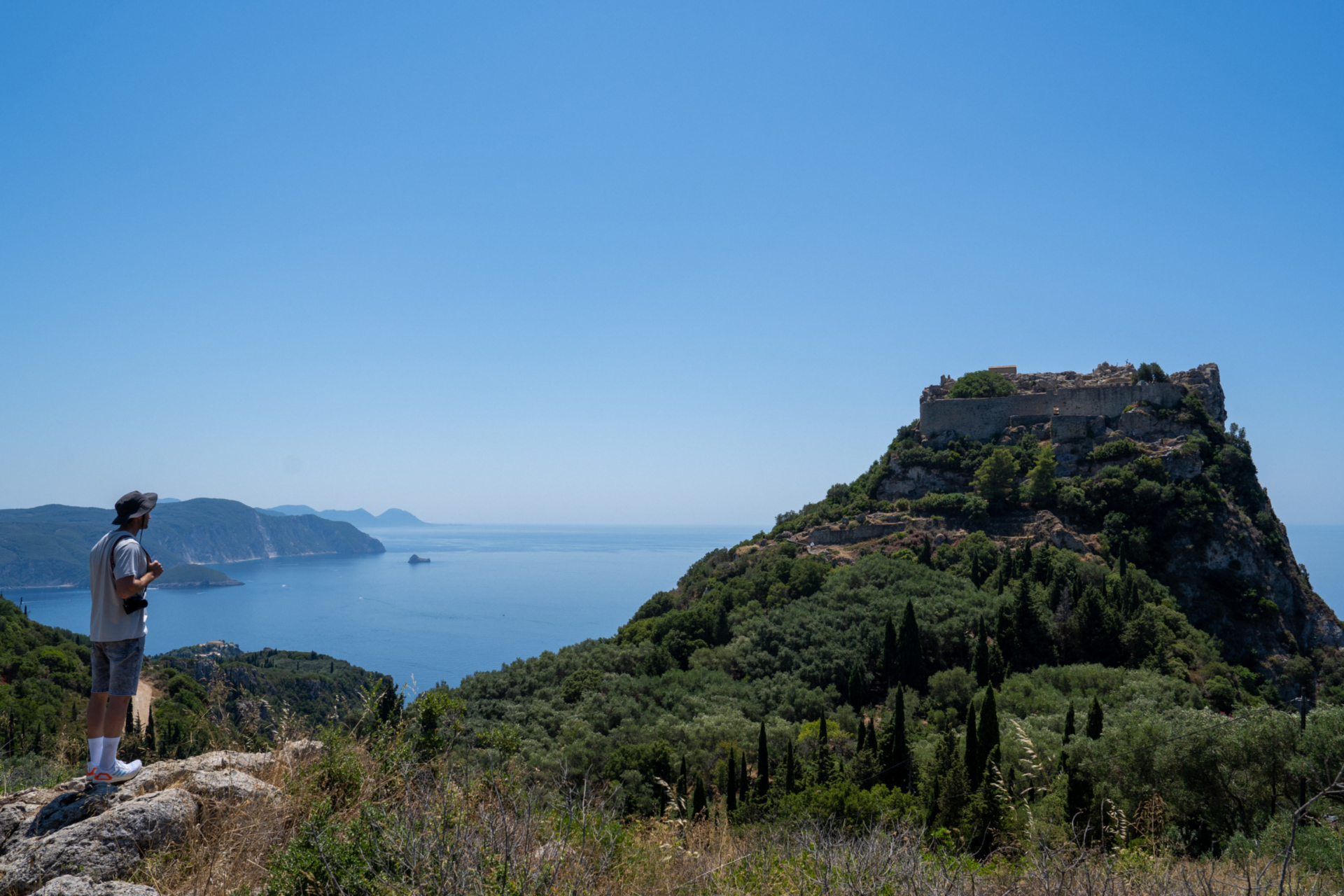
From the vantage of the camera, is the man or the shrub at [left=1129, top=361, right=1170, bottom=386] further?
the shrub at [left=1129, top=361, right=1170, bottom=386]

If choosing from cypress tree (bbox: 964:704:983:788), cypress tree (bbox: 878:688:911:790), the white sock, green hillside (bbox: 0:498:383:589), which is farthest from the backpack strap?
green hillside (bbox: 0:498:383:589)

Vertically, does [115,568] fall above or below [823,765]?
above

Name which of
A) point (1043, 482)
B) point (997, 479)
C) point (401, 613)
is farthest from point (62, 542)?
point (1043, 482)

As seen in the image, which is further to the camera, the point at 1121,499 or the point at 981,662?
the point at 1121,499

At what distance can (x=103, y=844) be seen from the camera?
12.4ft

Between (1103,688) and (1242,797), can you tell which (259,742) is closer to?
(1242,797)

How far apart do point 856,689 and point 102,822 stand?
26.3m

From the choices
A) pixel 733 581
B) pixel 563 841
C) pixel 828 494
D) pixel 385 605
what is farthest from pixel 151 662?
pixel 385 605

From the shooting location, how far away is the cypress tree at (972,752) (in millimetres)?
16531

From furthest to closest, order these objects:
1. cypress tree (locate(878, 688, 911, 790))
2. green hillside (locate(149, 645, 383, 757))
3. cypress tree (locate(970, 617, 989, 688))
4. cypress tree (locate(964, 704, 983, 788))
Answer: cypress tree (locate(970, 617, 989, 688)) < cypress tree (locate(878, 688, 911, 790)) < cypress tree (locate(964, 704, 983, 788)) < green hillside (locate(149, 645, 383, 757))

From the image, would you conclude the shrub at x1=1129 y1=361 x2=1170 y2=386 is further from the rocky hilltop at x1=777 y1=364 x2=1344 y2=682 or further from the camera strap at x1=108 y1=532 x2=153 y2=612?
the camera strap at x1=108 y1=532 x2=153 y2=612

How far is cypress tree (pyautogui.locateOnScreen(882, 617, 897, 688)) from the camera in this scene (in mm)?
28094

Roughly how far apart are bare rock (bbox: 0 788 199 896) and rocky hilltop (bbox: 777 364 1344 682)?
3766 cm

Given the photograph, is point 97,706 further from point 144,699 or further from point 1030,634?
point 144,699
